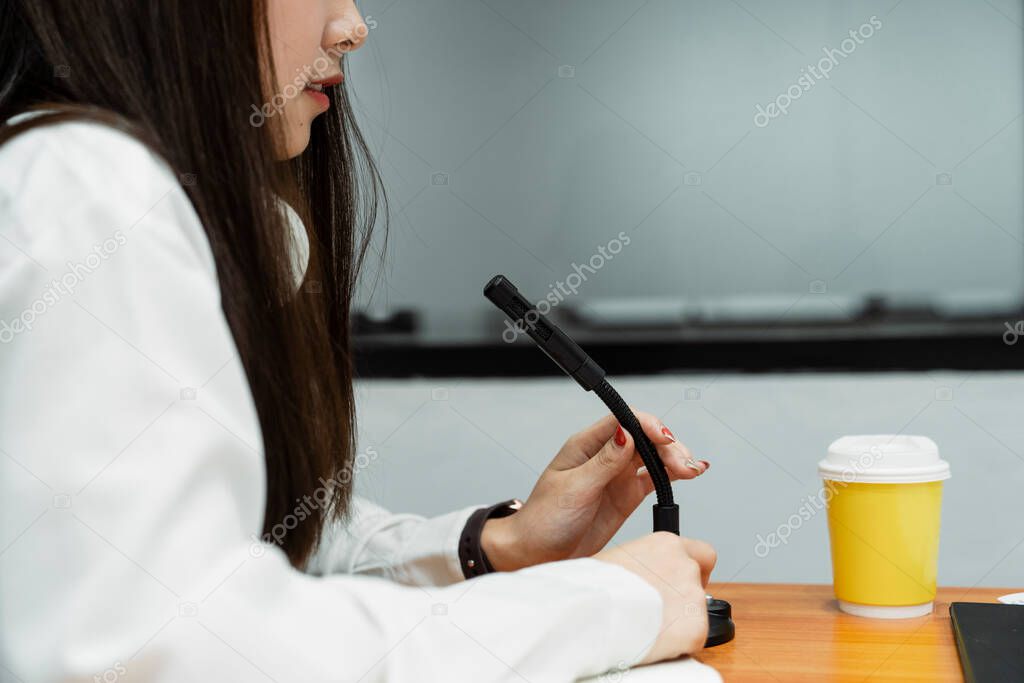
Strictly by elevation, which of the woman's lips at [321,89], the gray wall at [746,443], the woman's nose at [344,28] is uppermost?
the woman's nose at [344,28]

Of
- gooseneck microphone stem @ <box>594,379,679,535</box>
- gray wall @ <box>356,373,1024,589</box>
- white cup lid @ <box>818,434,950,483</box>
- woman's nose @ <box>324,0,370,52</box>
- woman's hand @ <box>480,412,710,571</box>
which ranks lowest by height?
gray wall @ <box>356,373,1024,589</box>

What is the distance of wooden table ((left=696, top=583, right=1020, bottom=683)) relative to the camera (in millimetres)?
771

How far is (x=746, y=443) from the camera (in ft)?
9.44

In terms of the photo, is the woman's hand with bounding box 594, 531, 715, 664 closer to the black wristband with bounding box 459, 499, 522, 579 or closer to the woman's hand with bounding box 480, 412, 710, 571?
the woman's hand with bounding box 480, 412, 710, 571

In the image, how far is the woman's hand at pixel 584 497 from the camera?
0.99 meters

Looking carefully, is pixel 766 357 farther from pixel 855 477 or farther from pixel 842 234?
pixel 855 477

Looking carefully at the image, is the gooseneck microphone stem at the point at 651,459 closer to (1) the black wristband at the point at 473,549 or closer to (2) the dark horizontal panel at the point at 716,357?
(1) the black wristband at the point at 473,549

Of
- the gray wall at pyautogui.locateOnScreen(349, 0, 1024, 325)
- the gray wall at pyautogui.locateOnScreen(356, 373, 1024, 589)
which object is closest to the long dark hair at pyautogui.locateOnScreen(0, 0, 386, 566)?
the gray wall at pyautogui.locateOnScreen(356, 373, 1024, 589)

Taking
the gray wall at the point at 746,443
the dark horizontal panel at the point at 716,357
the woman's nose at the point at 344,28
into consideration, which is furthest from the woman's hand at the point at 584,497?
the dark horizontal panel at the point at 716,357

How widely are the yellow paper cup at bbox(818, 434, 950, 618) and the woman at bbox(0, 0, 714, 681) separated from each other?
0.73 ft

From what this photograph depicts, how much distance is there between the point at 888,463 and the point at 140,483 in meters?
0.70

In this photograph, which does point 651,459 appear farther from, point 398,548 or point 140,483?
point 140,483

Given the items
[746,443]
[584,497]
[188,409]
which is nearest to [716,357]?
[746,443]

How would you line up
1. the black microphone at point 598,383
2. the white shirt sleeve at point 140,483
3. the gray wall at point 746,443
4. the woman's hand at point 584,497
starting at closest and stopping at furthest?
the white shirt sleeve at point 140,483 → the black microphone at point 598,383 → the woman's hand at point 584,497 → the gray wall at point 746,443
